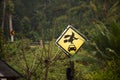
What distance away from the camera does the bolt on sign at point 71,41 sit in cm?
647

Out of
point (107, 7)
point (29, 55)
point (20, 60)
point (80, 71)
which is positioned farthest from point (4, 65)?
point (107, 7)

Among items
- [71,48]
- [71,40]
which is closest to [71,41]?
[71,40]

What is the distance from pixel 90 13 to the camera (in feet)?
114

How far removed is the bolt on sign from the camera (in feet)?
21.2

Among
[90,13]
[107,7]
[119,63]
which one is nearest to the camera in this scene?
[119,63]

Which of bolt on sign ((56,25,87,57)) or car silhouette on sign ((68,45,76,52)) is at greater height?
bolt on sign ((56,25,87,57))

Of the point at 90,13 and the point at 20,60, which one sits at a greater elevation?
the point at 90,13

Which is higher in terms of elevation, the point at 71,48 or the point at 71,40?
the point at 71,40

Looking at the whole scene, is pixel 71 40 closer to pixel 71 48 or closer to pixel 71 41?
pixel 71 41

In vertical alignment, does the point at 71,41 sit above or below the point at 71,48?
above

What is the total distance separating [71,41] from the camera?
6.47m

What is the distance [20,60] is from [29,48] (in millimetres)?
3853

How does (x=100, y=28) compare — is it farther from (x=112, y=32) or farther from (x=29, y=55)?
(x=29, y=55)

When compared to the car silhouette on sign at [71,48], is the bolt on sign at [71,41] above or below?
above
